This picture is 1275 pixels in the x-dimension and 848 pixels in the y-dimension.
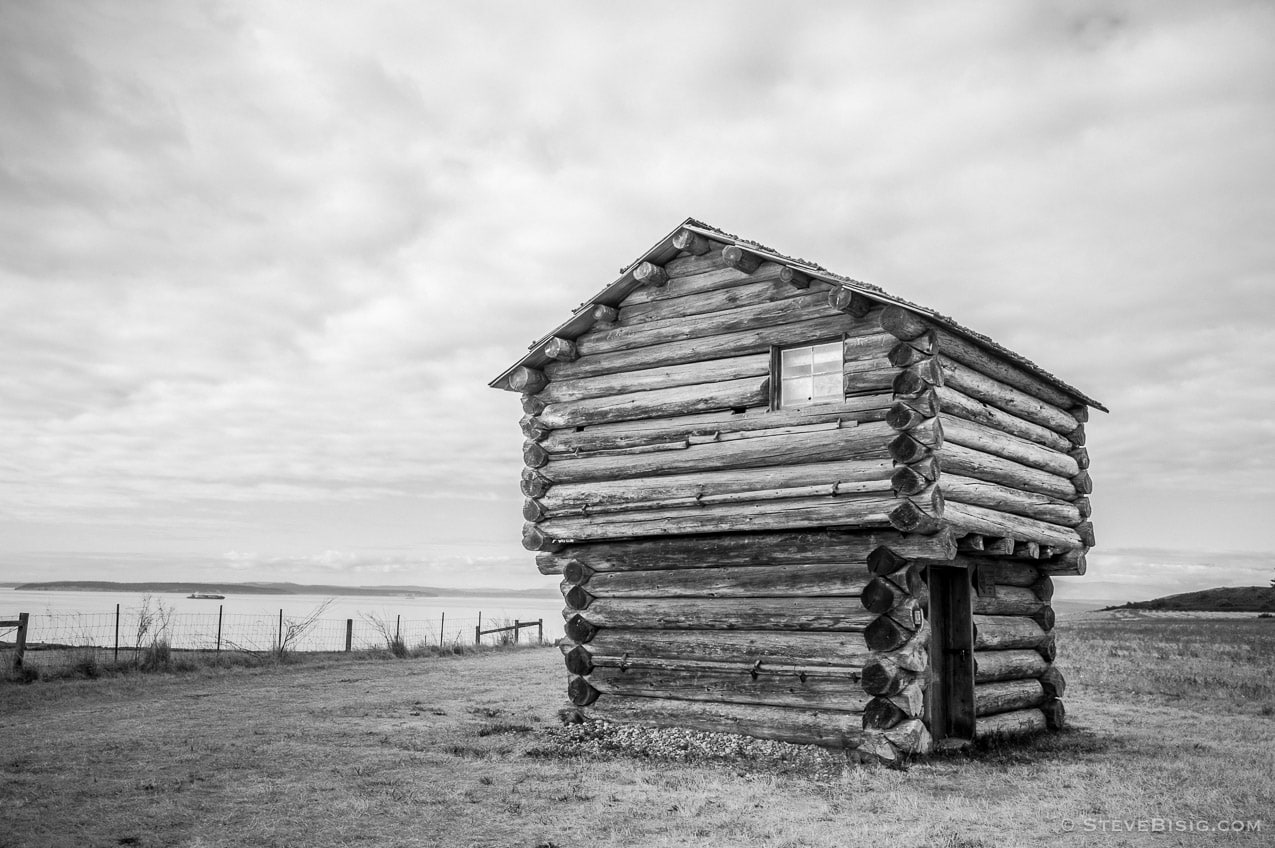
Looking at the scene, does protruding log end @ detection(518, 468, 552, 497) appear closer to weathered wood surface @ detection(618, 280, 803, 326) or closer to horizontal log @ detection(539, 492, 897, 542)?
horizontal log @ detection(539, 492, 897, 542)

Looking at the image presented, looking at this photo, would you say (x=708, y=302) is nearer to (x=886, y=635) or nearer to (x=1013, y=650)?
(x=886, y=635)

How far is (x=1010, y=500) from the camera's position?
14.2m

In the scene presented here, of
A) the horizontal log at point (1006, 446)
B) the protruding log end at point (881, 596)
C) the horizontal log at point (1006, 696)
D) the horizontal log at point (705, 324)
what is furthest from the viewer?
the horizontal log at point (1006, 696)

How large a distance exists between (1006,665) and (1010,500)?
2.84 m

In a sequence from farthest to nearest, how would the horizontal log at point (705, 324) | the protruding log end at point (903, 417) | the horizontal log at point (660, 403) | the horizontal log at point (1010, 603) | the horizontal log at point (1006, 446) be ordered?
the horizontal log at point (1010, 603)
the horizontal log at point (660, 403)
the horizontal log at point (705, 324)
the horizontal log at point (1006, 446)
the protruding log end at point (903, 417)

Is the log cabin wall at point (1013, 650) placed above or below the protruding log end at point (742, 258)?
below

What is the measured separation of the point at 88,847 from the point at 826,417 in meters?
9.14

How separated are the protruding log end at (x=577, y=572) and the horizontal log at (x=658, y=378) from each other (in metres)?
2.57

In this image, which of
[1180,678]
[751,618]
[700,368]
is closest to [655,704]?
[751,618]

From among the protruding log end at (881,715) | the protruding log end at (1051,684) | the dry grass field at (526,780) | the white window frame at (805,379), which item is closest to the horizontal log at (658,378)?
the white window frame at (805,379)

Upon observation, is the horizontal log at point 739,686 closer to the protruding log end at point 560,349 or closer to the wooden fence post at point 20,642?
the protruding log end at point 560,349

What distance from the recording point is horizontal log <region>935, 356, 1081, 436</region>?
13.2m

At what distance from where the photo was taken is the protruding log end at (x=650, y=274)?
14.7m

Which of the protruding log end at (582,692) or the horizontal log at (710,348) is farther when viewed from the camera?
the protruding log end at (582,692)
